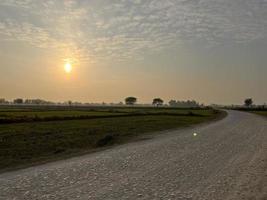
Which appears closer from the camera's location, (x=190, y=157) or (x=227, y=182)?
(x=227, y=182)

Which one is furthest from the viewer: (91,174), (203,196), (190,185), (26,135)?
(26,135)

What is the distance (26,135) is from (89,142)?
22.8 ft

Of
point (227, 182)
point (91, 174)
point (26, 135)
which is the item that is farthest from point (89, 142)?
point (227, 182)

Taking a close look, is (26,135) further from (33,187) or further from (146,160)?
(33,187)

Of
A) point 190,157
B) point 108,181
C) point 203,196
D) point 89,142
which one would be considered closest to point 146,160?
point 190,157

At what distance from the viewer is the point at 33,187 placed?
1117 cm

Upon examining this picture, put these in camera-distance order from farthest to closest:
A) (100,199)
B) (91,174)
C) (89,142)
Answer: (89,142) → (91,174) → (100,199)

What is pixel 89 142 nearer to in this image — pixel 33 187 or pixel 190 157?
pixel 190 157

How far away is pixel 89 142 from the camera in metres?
26.6

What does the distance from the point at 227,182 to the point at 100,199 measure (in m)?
4.61

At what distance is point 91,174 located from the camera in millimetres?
13305

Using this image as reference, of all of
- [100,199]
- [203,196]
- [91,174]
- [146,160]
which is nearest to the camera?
[100,199]

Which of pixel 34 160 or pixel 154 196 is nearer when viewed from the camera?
pixel 154 196

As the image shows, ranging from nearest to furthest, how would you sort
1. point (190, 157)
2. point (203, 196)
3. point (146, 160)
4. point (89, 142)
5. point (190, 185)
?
point (203, 196) < point (190, 185) < point (146, 160) < point (190, 157) < point (89, 142)
